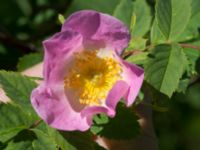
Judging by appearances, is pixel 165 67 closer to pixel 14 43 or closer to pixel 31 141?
pixel 31 141

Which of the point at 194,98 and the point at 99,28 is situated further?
the point at 194,98

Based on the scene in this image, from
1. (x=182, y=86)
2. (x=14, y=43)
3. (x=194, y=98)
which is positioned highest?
(x=182, y=86)

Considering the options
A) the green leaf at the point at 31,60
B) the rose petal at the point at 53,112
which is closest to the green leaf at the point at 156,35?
the rose petal at the point at 53,112

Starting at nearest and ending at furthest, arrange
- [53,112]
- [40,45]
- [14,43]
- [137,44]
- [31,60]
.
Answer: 1. [53,112]
2. [137,44]
3. [31,60]
4. [14,43]
5. [40,45]

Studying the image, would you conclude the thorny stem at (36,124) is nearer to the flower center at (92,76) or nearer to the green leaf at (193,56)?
the flower center at (92,76)

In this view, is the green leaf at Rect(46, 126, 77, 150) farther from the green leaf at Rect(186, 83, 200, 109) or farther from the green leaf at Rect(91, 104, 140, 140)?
the green leaf at Rect(186, 83, 200, 109)

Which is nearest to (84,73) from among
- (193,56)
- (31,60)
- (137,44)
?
(137,44)

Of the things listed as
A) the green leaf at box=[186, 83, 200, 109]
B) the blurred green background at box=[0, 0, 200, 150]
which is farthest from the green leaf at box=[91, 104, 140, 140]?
the green leaf at box=[186, 83, 200, 109]

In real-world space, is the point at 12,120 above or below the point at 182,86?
above
